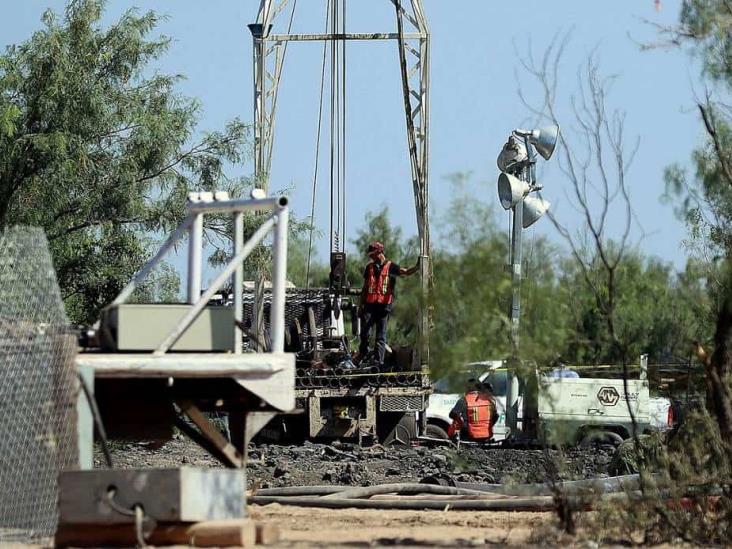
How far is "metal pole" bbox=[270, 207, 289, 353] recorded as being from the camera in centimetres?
1157

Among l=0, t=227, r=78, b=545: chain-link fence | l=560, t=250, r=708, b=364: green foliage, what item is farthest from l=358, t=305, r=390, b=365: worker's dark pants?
l=0, t=227, r=78, b=545: chain-link fence

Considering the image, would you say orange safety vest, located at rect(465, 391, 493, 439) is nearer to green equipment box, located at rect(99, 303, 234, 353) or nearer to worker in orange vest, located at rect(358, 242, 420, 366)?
worker in orange vest, located at rect(358, 242, 420, 366)

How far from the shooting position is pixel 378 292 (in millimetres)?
25828

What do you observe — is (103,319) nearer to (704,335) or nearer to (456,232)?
(456,232)

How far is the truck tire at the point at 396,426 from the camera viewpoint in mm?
27906

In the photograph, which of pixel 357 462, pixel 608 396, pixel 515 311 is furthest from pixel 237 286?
pixel 608 396

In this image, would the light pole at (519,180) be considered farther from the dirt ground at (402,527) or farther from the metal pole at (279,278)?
the metal pole at (279,278)

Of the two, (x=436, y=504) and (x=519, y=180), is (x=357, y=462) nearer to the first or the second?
(x=519, y=180)

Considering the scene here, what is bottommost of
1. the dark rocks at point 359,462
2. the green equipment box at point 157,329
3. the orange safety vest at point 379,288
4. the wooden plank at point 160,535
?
the dark rocks at point 359,462

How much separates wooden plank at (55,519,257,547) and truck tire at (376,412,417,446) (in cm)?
1763

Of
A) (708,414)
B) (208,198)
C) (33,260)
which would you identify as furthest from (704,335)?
(33,260)

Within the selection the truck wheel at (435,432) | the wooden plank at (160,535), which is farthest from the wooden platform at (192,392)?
the truck wheel at (435,432)

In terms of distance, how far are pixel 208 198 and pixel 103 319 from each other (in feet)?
4.50

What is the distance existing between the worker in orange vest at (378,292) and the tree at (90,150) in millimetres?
2814
